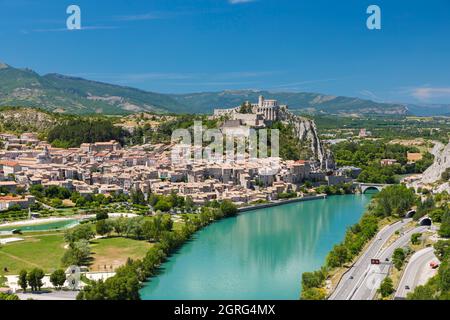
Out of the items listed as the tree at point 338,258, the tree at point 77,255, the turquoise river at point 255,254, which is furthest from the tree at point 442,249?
the tree at point 77,255

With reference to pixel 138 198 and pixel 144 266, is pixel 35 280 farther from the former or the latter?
pixel 138 198

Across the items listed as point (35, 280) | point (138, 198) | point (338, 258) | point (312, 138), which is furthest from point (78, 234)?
point (312, 138)

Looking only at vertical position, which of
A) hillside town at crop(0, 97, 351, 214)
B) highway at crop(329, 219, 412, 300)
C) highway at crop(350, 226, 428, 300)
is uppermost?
hillside town at crop(0, 97, 351, 214)

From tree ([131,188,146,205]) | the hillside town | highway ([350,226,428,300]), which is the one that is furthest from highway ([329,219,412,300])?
tree ([131,188,146,205])

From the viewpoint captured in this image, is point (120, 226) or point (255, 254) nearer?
point (255, 254)

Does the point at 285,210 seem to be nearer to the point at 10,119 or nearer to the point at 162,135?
the point at 162,135

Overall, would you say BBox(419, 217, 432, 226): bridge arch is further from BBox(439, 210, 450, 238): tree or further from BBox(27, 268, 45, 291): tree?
BBox(27, 268, 45, 291): tree
